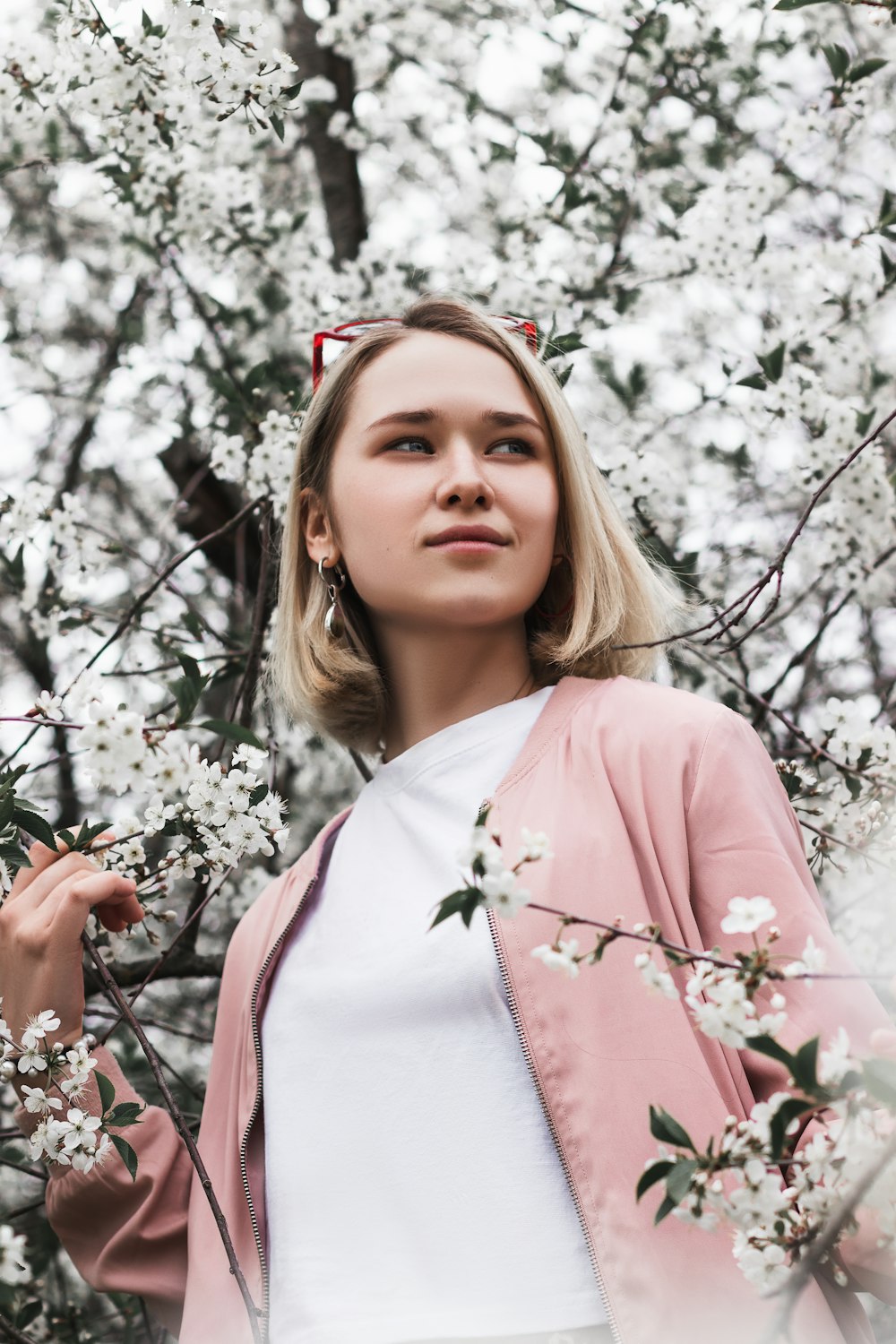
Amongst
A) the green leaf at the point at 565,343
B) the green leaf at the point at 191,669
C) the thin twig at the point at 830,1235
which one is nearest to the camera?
the thin twig at the point at 830,1235

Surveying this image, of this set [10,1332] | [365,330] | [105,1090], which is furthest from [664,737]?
[10,1332]

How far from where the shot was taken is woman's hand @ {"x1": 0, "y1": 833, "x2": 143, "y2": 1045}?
161 cm

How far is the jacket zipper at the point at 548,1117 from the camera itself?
1309mm

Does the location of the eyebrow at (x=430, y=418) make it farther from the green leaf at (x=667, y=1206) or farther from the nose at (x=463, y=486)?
the green leaf at (x=667, y=1206)

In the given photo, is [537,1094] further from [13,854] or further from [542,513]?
[542,513]

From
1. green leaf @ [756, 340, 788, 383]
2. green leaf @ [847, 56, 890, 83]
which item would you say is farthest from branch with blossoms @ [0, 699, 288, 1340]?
green leaf @ [847, 56, 890, 83]

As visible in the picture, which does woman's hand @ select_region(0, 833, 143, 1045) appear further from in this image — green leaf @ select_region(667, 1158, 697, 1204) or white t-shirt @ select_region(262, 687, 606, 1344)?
green leaf @ select_region(667, 1158, 697, 1204)

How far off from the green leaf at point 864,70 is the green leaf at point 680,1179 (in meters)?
2.28

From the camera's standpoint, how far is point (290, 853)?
369cm

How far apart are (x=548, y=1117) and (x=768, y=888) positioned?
1.11 ft

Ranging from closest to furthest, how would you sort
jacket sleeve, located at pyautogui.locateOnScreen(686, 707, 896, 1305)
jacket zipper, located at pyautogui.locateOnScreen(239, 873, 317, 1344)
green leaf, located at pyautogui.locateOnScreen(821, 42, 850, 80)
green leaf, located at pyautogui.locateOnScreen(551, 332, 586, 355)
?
1. jacket sleeve, located at pyautogui.locateOnScreen(686, 707, 896, 1305)
2. jacket zipper, located at pyautogui.locateOnScreen(239, 873, 317, 1344)
3. green leaf, located at pyautogui.locateOnScreen(551, 332, 586, 355)
4. green leaf, located at pyautogui.locateOnScreen(821, 42, 850, 80)

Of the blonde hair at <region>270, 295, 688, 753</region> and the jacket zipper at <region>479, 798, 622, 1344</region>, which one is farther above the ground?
the blonde hair at <region>270, 295, 688, 753</region>

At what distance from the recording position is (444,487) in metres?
1.73

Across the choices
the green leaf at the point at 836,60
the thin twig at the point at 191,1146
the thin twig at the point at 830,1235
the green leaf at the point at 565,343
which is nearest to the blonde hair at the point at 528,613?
the green leaf at the point at 565,343
